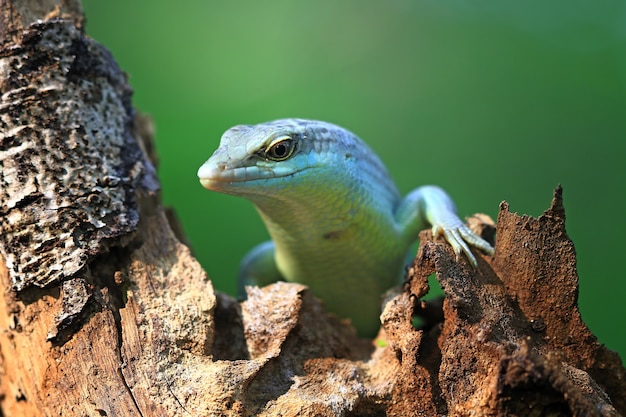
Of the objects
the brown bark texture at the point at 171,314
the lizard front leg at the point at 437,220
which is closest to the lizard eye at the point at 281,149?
the brown bark texture at the point at 171,314

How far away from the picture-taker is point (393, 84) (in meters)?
4.95

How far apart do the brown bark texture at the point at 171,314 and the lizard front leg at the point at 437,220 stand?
0.52 feet

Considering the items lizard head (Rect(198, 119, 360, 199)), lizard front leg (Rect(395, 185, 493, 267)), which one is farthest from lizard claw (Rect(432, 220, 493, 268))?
lizard head (Rect(198, 119, 360, 199))

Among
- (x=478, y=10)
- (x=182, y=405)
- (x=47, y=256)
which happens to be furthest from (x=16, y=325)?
(x=478, y=10)

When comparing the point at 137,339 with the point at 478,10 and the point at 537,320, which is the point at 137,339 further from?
the point at 478,10

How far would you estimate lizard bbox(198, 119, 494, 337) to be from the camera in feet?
7.09

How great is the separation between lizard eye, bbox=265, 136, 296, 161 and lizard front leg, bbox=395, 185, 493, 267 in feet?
2.35

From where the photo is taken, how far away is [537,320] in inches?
71.2

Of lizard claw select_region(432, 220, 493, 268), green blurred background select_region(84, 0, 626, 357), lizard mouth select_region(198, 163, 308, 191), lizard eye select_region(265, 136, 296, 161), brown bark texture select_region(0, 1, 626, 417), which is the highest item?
green blurred background select_region(84, 0, 626, 357)

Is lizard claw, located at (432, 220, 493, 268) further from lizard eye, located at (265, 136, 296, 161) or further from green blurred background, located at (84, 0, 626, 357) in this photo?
green blurred background, located at (84, 0, 626, 357)

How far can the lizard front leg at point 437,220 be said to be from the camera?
2107mm

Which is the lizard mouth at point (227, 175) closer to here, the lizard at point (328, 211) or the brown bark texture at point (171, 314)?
the lizard at point (328, 211)

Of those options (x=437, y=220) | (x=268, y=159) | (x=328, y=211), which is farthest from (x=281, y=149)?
(x=437, y=220)

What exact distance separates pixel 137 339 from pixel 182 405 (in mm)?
314
